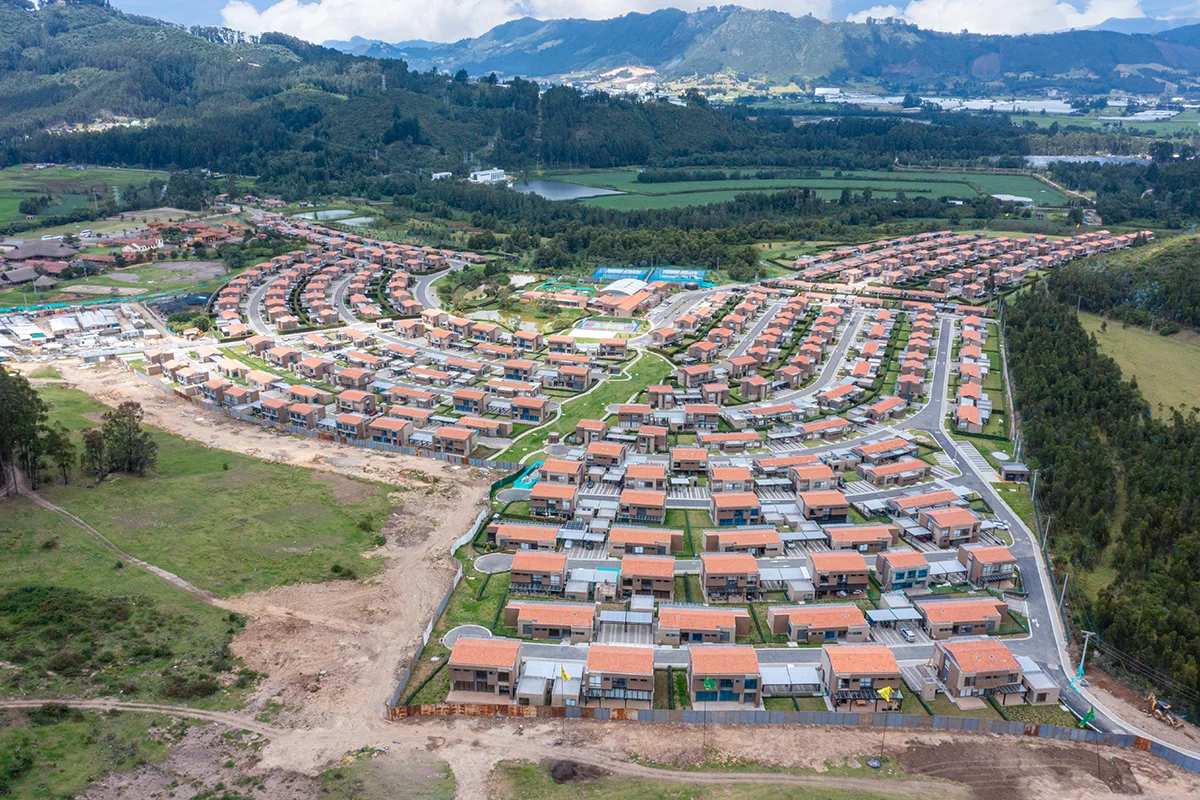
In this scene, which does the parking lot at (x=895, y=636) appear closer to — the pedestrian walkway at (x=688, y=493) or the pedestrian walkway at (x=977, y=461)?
the pedestrian walkway at (x=688, y=493)

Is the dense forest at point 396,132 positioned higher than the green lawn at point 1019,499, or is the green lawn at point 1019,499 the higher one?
the dense forest at point 396,132

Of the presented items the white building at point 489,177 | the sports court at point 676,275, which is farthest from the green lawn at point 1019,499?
the white building at point 489,177

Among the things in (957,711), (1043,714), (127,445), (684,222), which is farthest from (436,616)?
(684,222)

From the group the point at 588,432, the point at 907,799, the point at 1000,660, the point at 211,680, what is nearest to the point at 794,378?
the point at 588,432

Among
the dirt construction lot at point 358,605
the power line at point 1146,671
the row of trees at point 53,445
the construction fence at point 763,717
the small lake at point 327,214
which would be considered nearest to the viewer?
the construction fence at point 763,717

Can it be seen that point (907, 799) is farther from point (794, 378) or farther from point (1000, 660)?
point (794, 378)

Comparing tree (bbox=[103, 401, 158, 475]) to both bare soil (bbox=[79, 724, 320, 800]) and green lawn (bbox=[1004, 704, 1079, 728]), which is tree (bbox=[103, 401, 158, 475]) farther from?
green lawn (bbox=[1004, 704, 1079, 728])

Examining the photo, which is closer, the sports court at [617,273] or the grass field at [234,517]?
the grass field at [234,517]

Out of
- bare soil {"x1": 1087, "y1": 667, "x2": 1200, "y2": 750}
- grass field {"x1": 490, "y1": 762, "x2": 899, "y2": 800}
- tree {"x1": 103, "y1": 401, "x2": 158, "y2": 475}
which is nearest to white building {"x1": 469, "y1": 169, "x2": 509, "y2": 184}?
tree {"x1": 103, "y1": 401, "x2": 158, "y2": 475}

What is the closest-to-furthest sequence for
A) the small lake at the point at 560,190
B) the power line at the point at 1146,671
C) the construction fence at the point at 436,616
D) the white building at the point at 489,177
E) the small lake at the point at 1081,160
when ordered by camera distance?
the power line at the point at 1146,671 → the construction fence at the point at 436,616 → the small lake at the point at 560,190 → the white building at the point at 489,177 → the small lake at the point at 1081,160
